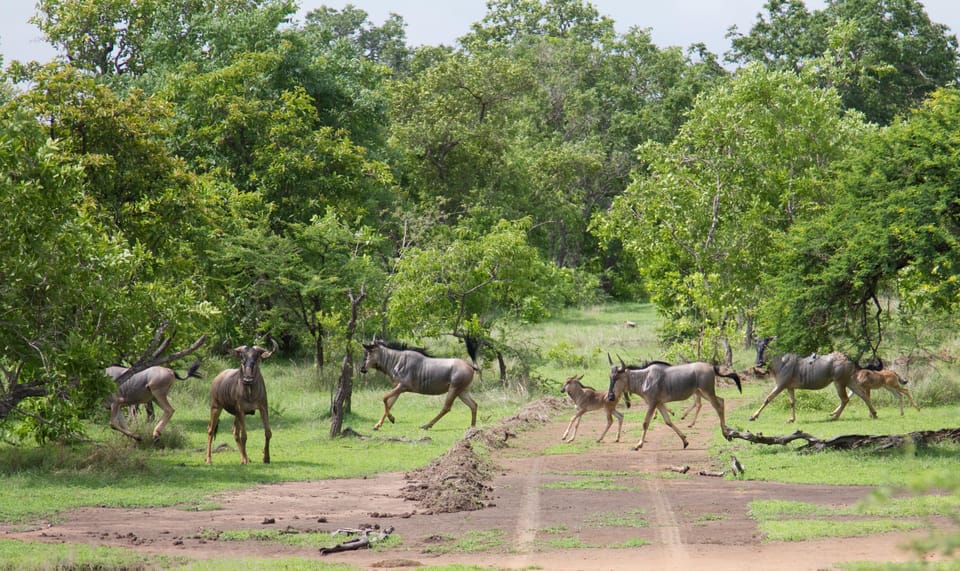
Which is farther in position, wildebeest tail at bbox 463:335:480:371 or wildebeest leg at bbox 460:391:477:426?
wildebeest tail at bbox 463:335:480:371

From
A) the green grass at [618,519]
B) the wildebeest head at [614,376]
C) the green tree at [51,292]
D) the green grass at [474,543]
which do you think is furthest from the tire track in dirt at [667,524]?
the green tree at [51,292]

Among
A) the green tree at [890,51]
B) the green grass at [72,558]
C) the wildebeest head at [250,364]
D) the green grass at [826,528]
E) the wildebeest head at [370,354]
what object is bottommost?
the green grass at [826,528]

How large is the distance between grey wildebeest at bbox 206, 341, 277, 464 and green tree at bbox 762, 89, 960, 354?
8790mm

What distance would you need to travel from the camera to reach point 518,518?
14.1 metres

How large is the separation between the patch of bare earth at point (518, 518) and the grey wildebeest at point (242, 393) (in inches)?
105

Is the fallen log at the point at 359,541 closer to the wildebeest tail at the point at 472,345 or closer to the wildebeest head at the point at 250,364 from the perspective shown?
the wildebeest head at the point at 250,364

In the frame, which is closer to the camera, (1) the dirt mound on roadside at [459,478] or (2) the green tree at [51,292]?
A: (2) the green tree at [51,292]

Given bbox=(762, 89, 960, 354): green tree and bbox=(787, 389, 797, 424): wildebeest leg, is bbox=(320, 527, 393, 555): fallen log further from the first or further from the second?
bbox=(787, 389, 797, 424): wildebeest leg

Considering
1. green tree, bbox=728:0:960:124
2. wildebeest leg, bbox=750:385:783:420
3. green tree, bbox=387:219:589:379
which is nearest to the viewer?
wildebeest leg, bbox=750:385:783:420

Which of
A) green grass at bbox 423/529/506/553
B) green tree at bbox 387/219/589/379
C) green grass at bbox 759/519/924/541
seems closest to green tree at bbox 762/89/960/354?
green grass at bbox 759/519/924/541

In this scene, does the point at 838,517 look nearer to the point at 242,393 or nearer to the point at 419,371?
the point at 242,393

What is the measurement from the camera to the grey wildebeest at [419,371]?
82.7 ft

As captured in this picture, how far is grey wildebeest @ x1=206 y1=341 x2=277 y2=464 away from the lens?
19453 millimetres

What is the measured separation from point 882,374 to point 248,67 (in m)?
19.3
